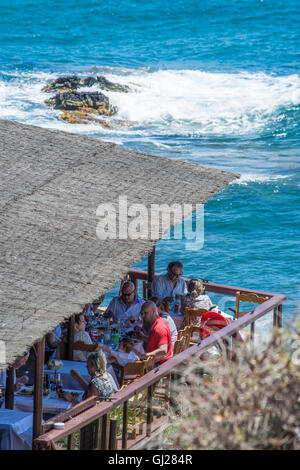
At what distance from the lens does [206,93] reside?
141 feet

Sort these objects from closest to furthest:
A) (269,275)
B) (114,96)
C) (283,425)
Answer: (283,425)
(269,275)
(114,96)

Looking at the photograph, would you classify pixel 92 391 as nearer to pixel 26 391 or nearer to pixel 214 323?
pixel 26 391

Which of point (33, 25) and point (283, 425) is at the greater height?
point (33, 25)

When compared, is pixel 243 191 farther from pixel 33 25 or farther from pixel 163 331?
pixel 33 25

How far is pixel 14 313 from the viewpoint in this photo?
23.8 ft

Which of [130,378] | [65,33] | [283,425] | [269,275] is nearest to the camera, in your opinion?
[283,425]

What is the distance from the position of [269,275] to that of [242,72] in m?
29.0

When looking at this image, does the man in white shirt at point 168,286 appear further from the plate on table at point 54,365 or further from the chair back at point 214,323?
the plate on table at point 54,365

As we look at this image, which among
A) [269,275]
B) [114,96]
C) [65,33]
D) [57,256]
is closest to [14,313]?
[57,256]

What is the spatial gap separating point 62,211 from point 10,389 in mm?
2219

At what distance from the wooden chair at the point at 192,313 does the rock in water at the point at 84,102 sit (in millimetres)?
24844

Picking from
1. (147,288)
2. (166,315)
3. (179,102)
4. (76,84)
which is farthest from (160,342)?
(179,102)

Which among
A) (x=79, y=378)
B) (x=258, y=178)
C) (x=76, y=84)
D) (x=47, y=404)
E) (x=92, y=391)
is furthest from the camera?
(x=76, y=84)

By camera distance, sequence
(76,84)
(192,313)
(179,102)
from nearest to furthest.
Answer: (192,313)
(76,84)
(179,102)
